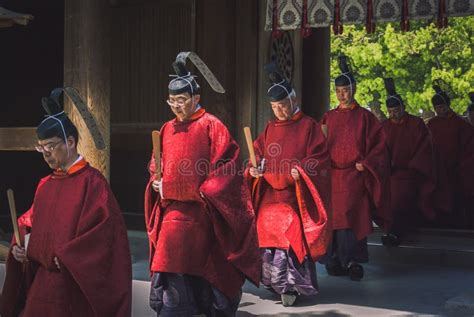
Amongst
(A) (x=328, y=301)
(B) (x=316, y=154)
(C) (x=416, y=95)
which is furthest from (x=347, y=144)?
(C) (x=416, y=95)

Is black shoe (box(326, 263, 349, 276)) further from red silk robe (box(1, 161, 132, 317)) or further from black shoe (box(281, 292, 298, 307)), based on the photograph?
red silk robe (box(1, 161, 132, 317))

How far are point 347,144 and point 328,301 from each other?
A: 180cm

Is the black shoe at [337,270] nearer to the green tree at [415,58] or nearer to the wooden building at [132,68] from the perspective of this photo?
the wooden building at [132,68]

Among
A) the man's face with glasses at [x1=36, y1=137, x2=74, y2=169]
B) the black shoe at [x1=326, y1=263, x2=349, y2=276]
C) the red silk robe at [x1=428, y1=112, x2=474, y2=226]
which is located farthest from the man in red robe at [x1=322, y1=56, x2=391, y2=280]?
the man's face with glasses at [x1=36, y1=137, x2=74, y2=169]

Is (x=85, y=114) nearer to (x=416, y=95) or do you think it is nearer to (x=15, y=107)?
(x=15, y=107)

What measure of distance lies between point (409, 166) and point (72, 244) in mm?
6911

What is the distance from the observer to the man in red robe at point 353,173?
9.12 metres

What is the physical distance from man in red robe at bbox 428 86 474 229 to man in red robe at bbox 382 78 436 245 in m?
0.49

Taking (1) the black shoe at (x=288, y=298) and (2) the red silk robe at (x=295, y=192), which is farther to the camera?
(2) the red silk robe at (x=295, y=192)

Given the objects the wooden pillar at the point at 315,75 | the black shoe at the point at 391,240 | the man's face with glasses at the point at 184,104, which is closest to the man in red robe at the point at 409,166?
the black shoe at the point at 391,240

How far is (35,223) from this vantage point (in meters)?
5.12

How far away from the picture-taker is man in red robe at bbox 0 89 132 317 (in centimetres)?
488

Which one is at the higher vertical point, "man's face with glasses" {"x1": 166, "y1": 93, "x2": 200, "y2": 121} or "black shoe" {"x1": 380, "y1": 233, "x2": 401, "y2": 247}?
"man's face with glasses" {"x1": 166, "y1": 93, "x2": 200, "y2": 121}

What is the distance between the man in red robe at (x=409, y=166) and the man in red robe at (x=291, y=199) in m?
3.15
